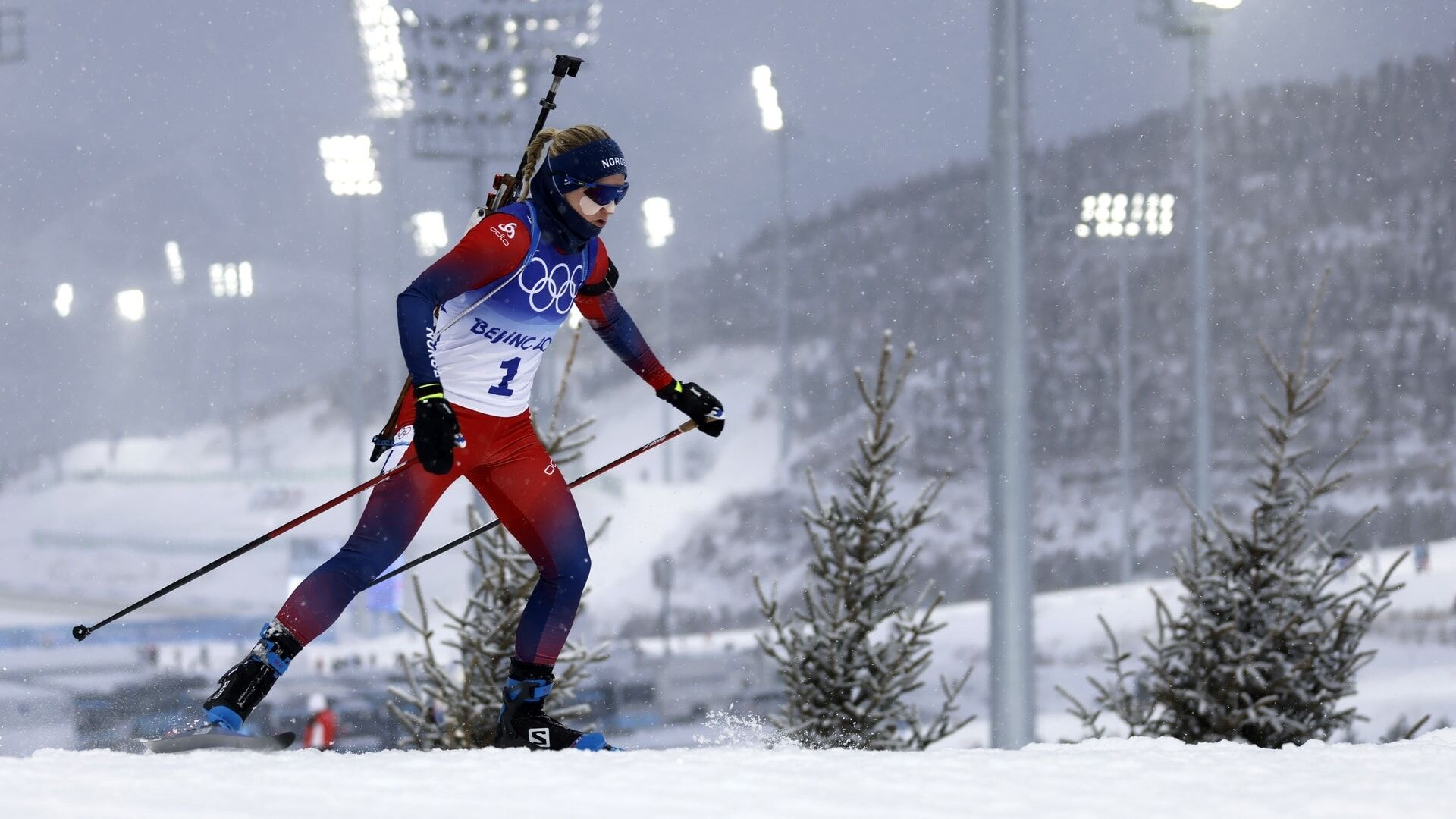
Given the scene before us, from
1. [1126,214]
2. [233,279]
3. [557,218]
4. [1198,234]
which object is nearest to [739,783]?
[557,218]

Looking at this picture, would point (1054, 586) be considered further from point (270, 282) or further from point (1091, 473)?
point (270, 282)

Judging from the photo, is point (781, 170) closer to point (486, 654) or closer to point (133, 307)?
point (486, 654)

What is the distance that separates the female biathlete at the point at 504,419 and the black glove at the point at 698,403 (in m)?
0.52

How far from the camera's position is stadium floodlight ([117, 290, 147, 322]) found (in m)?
53.4

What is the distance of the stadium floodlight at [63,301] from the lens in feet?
385

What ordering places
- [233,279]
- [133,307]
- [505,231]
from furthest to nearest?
[133,307], [233,279], [505,231]

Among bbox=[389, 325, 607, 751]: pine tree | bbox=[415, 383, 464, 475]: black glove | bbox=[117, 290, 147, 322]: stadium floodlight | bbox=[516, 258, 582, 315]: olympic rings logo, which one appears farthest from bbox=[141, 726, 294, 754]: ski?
bbox=[117, 290, 147, 322]: stadium floodlight

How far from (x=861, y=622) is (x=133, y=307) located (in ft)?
202

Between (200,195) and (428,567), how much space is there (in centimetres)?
14021

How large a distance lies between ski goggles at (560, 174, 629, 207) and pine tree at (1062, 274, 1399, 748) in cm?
396

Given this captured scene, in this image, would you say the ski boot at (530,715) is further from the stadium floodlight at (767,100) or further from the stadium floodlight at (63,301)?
the stadium floodlight at (63,301)

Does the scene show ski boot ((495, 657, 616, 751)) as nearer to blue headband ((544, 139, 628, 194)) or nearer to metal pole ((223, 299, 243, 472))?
blue headband ((544, 139, 628, 194))

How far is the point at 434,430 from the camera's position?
3.61 m

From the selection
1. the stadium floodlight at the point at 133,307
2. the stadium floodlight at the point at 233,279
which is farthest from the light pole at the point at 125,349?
the stadium floodlight at the point at 233,279
